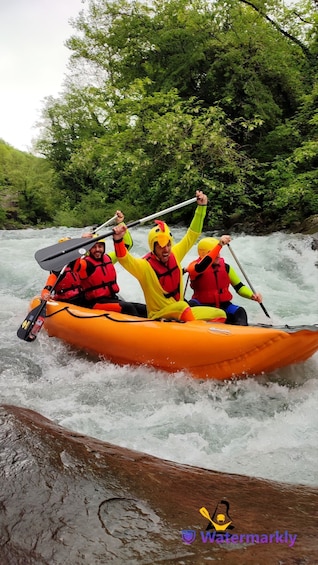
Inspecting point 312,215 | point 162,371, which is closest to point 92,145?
point 312,215

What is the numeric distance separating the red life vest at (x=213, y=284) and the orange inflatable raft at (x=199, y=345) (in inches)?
26.5

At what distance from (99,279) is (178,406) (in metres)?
1.94

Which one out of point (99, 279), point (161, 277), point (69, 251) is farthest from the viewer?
point (99, 279)

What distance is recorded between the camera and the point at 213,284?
13.6ft

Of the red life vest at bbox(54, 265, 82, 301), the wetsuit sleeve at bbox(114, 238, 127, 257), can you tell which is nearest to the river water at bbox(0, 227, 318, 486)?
the red life vest at bbox(54, 265, 82, 301)

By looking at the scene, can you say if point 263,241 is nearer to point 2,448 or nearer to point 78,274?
point 78,274

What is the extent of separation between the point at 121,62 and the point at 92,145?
4030mm

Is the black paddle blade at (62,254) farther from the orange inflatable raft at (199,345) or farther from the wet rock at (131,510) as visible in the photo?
the wet rock at (131,510)

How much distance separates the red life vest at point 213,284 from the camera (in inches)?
163

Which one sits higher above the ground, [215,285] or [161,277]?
[161,277]

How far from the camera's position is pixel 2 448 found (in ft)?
6.07

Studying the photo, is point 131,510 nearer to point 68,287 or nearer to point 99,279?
point 99,279

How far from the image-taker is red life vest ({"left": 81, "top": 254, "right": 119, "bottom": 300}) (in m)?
4.52

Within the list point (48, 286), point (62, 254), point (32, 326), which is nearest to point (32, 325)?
point (32, 326)
